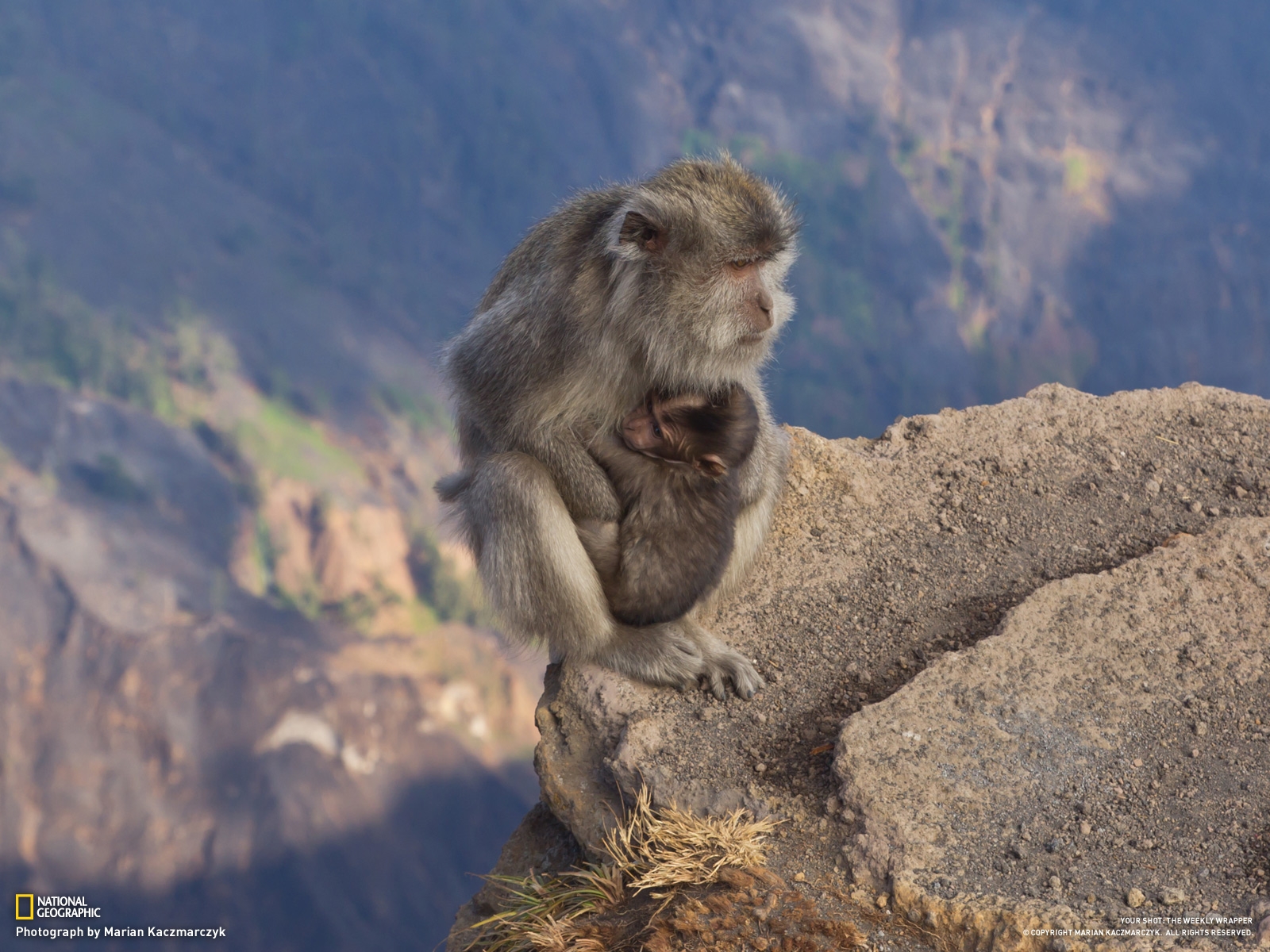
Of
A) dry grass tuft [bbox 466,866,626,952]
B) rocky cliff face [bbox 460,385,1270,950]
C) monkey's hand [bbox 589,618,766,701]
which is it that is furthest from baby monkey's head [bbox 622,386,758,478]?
dry grass tuft [bbox 466,866,626,952]

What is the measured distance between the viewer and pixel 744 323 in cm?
454

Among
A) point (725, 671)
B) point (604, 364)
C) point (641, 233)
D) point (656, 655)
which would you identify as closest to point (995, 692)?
point (725, 671)

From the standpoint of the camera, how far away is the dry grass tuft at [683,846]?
370 centimetres

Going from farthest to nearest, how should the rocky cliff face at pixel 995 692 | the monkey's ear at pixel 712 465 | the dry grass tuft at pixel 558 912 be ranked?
the monkey's ear at pixel 712 465 → the dry grass tuft at pixel 558 912 → the rocky cliff face at pixel 995 692

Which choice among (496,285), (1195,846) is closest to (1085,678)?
(1195,846)

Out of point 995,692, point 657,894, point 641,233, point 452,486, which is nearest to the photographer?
point 657,894

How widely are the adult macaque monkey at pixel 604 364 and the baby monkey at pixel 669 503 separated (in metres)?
0.06

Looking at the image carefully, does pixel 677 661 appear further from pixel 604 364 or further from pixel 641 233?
pixel 641 233

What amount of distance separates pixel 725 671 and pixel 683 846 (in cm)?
100

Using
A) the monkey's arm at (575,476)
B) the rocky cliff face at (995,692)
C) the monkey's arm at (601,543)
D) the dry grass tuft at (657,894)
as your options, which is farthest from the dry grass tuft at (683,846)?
the monkey's arm at (575,476)

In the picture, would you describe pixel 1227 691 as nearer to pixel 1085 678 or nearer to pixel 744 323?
pixel 1085 678

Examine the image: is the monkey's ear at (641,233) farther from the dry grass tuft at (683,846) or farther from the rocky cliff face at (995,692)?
the dry grass tuft at (683,846)

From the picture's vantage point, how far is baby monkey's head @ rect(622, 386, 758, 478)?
4605 mm

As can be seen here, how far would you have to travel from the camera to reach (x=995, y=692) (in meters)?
4.28
